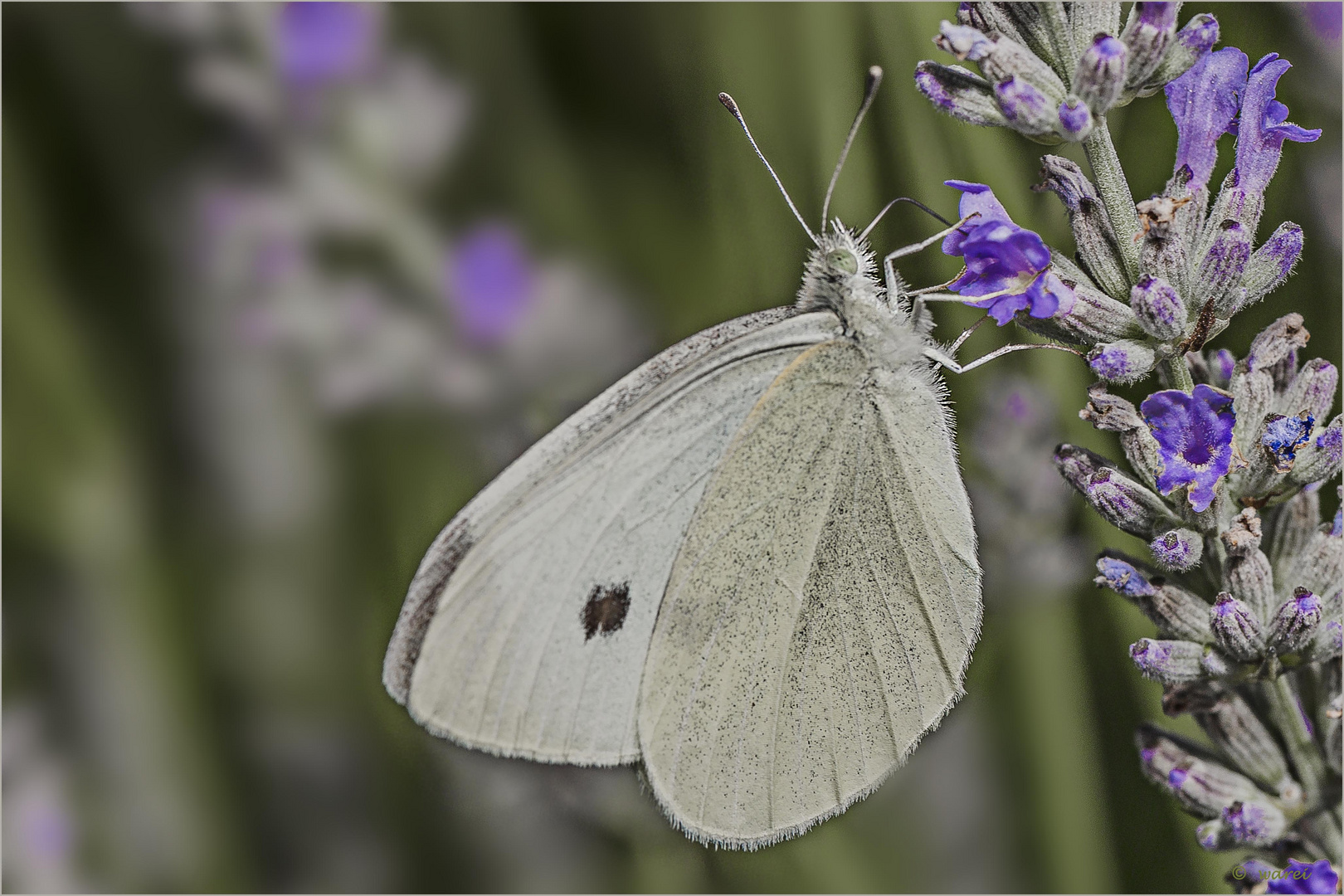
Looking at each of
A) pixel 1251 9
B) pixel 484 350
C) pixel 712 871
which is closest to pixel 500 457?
pixel 484 350

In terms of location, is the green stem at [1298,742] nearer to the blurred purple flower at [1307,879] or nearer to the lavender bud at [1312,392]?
the blurred purple flower at [1307,879]

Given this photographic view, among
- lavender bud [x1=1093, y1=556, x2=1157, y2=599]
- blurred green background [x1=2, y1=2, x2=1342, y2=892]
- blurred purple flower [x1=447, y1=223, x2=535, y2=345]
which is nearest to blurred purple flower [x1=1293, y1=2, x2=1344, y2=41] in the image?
blurred green background [x1=2, y1=2, x2=1342, y2=892]

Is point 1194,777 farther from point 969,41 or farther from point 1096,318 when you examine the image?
point 969,41

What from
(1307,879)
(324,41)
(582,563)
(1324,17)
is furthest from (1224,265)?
(324,41)

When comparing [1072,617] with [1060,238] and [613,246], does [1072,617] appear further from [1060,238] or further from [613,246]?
[613,246]

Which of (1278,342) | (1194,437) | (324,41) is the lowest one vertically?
(1194,437)

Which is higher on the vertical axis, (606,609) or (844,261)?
(844,261)

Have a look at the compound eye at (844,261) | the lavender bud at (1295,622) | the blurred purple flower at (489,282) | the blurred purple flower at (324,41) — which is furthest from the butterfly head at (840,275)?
the blurred purple flower at (324,41)
